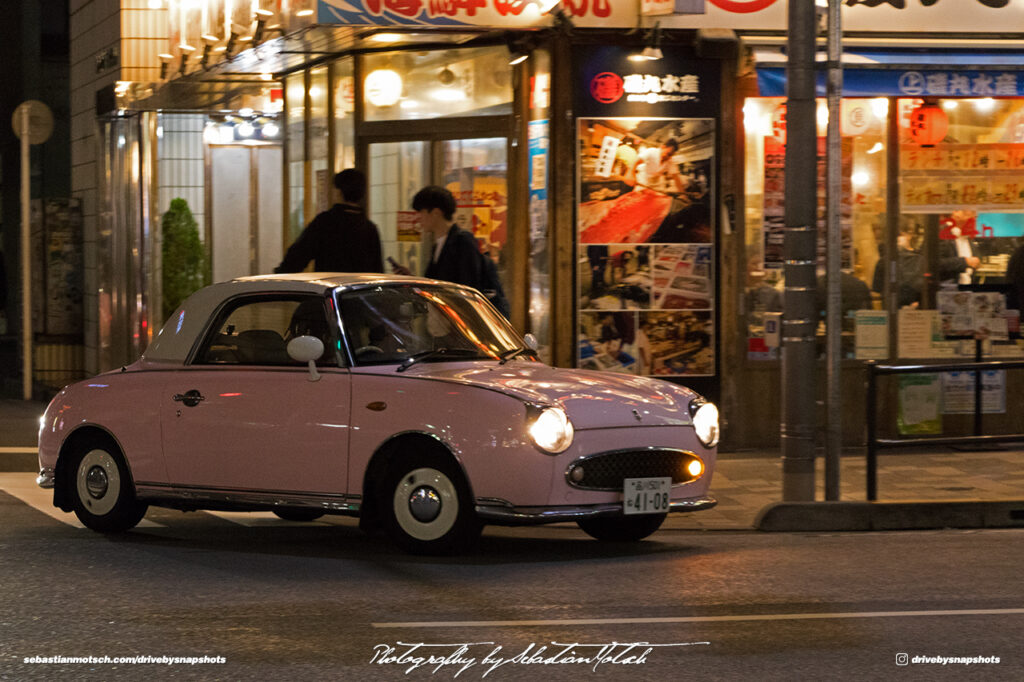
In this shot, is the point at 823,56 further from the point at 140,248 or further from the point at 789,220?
the point at 140,248

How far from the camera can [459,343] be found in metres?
9.20

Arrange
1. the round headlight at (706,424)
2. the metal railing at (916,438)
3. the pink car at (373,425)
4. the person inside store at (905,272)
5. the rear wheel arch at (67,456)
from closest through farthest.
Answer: the pink car at (373,425) → the round headlight at (706,424) → the rear wheel arch at (67,456) → the metal railing at (916,438) → the person inside store at (905,272)

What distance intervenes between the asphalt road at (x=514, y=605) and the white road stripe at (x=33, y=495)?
30 centimetres

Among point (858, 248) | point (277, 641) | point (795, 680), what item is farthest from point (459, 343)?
point (858, 248)

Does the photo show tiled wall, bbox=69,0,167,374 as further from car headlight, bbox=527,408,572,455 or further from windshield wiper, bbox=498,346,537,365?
car headlight, bbox=527,408,572,455

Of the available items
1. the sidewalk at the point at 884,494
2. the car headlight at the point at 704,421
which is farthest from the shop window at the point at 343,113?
the car headlight at the point at 704,421

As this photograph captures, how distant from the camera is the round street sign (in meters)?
19.0

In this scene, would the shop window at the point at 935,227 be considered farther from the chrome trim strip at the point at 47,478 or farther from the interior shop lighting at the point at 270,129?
the interior shop lighting at the point at 270,129

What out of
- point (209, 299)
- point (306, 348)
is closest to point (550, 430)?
point (306, 348)

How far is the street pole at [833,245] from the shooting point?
32.9ft

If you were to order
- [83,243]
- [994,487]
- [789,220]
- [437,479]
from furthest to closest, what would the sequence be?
[83,243] → [994,487] → [789,220] → [437,479]

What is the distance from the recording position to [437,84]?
14.7 meters

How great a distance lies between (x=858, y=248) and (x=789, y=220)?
13.6ft
